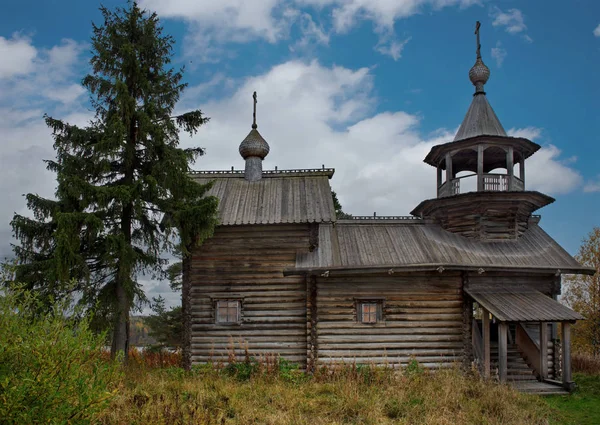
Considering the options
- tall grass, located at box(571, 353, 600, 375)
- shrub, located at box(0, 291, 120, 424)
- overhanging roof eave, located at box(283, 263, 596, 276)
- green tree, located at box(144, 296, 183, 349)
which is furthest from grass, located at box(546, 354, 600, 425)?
green tree, located at box(144, 296, 183, 349)

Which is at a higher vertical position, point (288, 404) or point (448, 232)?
point (448, 232)

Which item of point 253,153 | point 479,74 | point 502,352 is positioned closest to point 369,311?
point 502,352

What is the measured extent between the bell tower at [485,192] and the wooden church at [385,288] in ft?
0.20

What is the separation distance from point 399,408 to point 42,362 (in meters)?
6.97

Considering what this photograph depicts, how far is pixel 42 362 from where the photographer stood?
5.24 meters

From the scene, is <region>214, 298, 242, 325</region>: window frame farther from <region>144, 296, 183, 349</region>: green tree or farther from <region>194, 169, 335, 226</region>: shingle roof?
<region>144, 296, 183, 349</region>: green tree

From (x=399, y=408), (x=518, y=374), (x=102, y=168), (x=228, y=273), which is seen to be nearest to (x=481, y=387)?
(x=399, y=408)

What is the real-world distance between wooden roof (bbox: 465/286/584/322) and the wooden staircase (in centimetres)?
198

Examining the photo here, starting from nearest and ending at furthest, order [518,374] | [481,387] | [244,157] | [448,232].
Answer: [481,387] < [518,374] < [448,232] < [244,157]

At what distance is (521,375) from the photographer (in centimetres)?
1499

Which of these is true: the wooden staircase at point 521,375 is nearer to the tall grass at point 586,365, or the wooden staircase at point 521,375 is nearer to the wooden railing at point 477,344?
the wooden railing at point 477,344

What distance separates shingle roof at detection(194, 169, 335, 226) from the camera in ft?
52.4

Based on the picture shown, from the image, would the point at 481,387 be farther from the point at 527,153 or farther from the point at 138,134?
the point at 138,134

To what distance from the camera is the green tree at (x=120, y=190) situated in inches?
497
